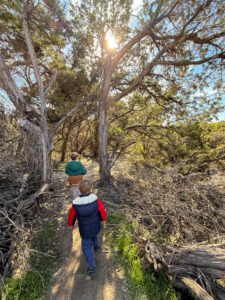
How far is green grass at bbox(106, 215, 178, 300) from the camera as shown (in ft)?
6.59

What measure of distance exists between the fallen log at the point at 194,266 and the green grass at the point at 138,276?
17 cm

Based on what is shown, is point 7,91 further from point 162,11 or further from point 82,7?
point 162,11

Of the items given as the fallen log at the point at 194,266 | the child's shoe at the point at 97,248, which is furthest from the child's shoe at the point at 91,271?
the fallen log at the point at 194,266

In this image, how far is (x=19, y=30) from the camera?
439 cm

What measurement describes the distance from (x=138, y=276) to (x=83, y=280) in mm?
898

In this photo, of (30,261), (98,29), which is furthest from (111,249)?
(98,29)

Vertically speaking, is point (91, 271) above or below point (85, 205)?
below

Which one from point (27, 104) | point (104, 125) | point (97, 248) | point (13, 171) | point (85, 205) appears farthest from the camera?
point (104, 125)

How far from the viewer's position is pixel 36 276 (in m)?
2.17

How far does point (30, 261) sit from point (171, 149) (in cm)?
593

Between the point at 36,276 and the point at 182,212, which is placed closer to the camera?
the point at 36,276

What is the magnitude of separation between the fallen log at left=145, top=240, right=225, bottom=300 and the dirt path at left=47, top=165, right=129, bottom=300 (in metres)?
0.65

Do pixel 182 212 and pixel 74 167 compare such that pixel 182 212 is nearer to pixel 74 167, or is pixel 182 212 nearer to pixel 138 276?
pixel 138 276

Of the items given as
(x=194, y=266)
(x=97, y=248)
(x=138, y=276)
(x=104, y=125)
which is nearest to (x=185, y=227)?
(x=194, y=266)
